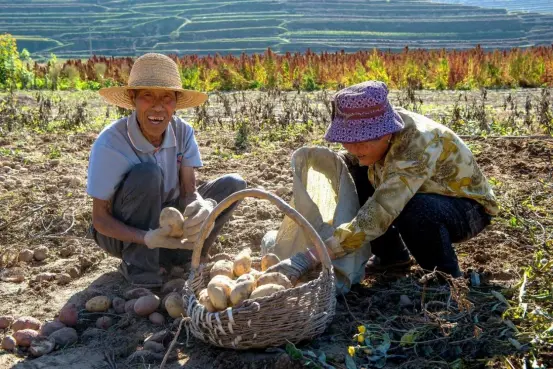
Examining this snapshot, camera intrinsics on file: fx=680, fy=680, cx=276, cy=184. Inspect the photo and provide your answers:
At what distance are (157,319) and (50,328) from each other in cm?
46

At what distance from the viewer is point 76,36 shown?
4762 cm

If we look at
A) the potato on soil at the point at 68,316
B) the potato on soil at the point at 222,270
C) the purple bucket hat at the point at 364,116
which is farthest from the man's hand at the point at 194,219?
the purple bucket hat at the point at 364,116

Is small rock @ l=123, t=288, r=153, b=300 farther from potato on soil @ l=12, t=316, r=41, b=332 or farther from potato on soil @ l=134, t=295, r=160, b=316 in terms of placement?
potato on soil @ l=12, t=316, r=41, b=332

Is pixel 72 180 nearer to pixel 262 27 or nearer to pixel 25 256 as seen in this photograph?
pixel 25 256

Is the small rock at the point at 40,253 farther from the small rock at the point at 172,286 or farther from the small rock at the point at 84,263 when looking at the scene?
the small rock at the point at 172,286

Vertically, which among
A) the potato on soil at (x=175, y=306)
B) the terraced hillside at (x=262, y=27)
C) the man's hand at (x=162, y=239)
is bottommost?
the terraced hillside at (x=262, y=27)

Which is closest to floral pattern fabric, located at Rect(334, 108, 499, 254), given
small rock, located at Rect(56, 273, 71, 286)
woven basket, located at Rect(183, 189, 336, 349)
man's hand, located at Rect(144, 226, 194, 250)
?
woven basket, located at Rect(183, 189, 336, 349)

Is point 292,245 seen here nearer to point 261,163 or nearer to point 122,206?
point 122,206

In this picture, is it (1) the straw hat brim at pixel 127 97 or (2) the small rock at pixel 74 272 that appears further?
(2) the small rock at pixel 74 272

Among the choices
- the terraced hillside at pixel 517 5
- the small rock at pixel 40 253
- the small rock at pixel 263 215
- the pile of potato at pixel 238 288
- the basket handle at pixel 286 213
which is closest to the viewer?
the pile of potato at pixel 238 288

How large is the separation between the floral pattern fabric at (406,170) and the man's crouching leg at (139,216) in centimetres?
97

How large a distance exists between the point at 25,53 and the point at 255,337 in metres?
14.4

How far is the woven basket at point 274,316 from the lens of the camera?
247cm

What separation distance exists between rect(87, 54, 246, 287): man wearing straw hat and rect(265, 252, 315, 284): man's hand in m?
0.47
